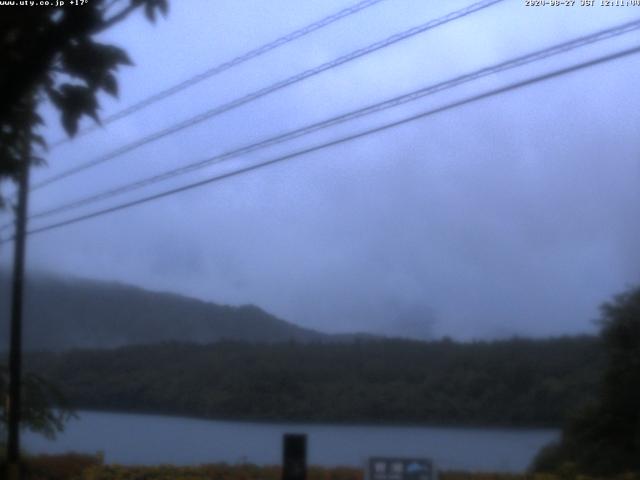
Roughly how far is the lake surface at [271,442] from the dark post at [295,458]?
4668 millimetres

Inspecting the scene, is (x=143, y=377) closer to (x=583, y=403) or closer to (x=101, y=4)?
(x=583, y=403)

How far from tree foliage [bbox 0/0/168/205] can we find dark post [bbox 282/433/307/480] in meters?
4.60

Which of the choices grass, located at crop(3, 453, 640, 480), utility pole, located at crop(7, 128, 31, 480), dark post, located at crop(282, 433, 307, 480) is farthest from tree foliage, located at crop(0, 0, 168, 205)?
grass, located at crop(3, 453, 640, 480)

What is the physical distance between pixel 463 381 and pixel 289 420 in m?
3.49

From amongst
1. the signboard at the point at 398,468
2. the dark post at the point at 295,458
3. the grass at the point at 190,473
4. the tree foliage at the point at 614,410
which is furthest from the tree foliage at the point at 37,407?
the tree foliage at the point at 614,410

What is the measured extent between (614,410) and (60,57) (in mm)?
12157

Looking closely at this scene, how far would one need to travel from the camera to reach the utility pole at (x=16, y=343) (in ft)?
47.3

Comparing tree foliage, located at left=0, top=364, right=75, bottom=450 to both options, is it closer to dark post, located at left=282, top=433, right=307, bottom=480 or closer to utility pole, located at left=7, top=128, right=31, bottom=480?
utility pole, located at left=7, top=128, right=31, bottom=480

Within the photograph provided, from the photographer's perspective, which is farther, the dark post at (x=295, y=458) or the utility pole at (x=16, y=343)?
the utility pole at (x=16, y=343)

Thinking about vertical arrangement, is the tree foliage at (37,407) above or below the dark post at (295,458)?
above

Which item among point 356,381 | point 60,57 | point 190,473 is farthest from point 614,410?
point 60,57

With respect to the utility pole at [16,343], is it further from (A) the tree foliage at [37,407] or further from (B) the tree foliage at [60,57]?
(B) the tree foliage at [60,57]

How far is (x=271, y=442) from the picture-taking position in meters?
18.5

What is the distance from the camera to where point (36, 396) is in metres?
14.9
